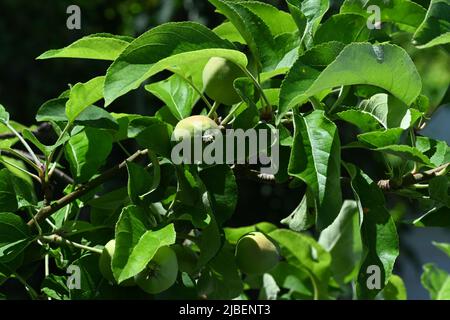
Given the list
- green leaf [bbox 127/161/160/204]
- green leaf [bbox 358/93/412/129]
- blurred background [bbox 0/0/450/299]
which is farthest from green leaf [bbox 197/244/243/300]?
blurred background [bbox 0/0/450/299]

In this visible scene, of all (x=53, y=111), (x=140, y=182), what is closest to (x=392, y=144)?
(x=140, y=182)

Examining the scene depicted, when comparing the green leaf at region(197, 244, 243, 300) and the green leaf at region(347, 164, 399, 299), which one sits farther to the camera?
the green leaf at region(197, 244, 243, 300)

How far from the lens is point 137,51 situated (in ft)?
2.14

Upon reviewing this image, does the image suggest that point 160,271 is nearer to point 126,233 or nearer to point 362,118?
point 126,233

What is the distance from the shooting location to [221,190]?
0.73m

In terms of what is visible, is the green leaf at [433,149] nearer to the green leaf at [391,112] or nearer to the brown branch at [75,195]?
the green leaf at [391,112]

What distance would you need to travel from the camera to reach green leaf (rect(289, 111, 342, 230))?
0.63 m

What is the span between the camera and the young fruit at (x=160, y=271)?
28.3 inches

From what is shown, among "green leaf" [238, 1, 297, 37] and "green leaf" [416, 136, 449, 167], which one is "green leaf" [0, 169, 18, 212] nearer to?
"green leaf" [238, 1, 297, 37]

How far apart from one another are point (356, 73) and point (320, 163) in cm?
8

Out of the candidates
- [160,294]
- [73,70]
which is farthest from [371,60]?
[73,70]

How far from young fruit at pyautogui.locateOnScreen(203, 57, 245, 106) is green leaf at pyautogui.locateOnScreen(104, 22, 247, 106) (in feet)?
0.06
